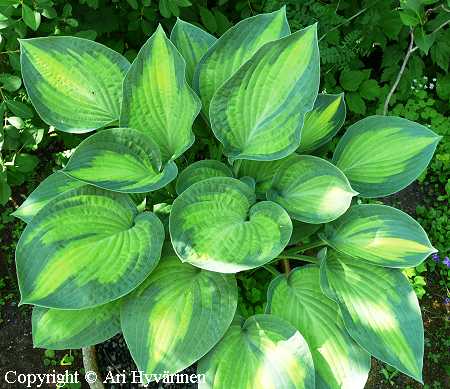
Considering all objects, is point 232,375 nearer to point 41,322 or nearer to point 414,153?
point 41,322

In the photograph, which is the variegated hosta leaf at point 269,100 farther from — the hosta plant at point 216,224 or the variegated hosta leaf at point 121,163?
the variegated hosta leaf at point 121,163

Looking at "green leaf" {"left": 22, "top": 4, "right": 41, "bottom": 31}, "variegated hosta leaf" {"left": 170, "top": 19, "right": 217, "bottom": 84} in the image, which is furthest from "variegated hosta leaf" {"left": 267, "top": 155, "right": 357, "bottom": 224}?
"green leaf" {"left": 22, "top": 4, "right": 41, "bottom": 31}

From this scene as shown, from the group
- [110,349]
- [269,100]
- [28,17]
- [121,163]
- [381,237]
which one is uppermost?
[28,17]

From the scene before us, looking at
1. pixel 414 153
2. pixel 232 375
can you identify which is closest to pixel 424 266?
pixel 414 153

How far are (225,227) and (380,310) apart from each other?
365 mm

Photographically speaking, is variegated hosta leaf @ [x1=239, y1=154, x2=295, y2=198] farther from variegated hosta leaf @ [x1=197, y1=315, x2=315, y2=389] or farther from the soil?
the soil

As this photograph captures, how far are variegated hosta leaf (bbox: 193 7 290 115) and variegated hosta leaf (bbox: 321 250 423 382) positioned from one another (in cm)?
48

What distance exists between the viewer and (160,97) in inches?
46.0

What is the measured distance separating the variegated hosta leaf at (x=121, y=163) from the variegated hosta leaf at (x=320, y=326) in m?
0.35

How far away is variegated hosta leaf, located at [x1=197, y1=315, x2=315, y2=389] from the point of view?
1.06 metres

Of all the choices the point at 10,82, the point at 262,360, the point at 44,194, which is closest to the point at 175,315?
the point at 262,360

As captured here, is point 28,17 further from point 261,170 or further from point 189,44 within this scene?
point 261,170

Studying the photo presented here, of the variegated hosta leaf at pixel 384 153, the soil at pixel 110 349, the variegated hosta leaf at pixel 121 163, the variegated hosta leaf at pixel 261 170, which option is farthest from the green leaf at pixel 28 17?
the soil at pixel 110 349

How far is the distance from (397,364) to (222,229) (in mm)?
433
